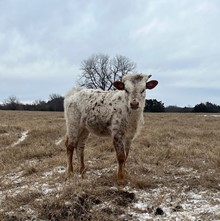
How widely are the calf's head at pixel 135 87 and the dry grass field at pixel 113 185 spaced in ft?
5.15

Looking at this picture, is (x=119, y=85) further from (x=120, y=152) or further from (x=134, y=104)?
(x=120, y=152)

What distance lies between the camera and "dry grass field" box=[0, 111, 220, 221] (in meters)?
5.79

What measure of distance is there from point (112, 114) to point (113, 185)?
155 centimetres

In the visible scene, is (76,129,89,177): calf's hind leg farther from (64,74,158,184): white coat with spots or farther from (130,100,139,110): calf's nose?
(130,100,139,110): calf's nose

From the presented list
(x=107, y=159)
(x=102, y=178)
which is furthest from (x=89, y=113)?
(x=107, y=159)

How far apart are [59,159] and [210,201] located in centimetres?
503

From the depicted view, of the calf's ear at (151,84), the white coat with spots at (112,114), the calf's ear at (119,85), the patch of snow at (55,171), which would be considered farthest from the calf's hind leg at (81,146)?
the calf's ear at (151,84)

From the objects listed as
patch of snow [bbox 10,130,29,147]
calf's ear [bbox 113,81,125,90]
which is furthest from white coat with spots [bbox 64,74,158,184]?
patch of snow [bbox 10,130,29,147]

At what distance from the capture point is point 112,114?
7.96 m

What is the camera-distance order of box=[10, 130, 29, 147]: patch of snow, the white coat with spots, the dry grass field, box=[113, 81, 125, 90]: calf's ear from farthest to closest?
1. box=[10, 130, 29, 147]: patch of snow
2. box=[113, 81, 125, 90]: calf's ear
3. the white coat with spots
4. the dry grass field

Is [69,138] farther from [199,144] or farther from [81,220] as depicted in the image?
[199,144]

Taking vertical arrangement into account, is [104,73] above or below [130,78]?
above

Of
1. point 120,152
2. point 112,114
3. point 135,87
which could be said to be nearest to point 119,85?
point 135,87

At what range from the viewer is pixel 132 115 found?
7.73 meters
